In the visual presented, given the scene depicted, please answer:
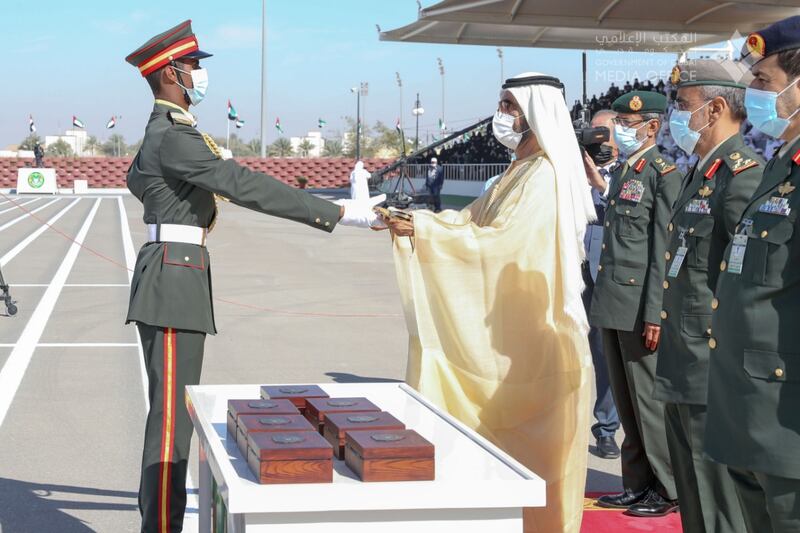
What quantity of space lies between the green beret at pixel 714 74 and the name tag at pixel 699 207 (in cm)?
49

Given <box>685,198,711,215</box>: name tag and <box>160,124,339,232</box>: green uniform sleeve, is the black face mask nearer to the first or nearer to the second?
<box>685,198,711,215</box>: name tag

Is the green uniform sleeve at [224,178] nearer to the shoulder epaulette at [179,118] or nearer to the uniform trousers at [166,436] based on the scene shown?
A: the shoulder epaulette at [179,118]

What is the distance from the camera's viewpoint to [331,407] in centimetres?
330

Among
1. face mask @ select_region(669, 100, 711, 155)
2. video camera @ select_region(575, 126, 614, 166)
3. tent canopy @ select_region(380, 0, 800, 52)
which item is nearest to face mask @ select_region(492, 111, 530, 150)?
face mask @ select_region(669, 100, 711, 155)

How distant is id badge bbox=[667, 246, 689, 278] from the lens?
4.01 m

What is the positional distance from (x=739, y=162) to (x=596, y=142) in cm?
238

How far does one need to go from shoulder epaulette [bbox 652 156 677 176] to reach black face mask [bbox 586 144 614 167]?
3.98 feet

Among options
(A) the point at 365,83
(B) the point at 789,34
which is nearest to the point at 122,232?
(B) the point at 789,34

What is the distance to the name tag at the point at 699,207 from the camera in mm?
3883

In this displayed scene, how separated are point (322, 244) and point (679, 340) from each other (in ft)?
58.0

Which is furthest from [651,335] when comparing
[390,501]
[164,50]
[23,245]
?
[23,245]

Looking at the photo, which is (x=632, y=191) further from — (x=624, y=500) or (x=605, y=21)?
(x=605, y=21)

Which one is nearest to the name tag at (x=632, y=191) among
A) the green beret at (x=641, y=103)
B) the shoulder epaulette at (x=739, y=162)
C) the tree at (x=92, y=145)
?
the green beret at (x=641, y=103)

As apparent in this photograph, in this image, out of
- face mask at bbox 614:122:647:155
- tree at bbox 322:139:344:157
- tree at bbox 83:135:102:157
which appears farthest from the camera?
tree at bbox 83:135:102:157
